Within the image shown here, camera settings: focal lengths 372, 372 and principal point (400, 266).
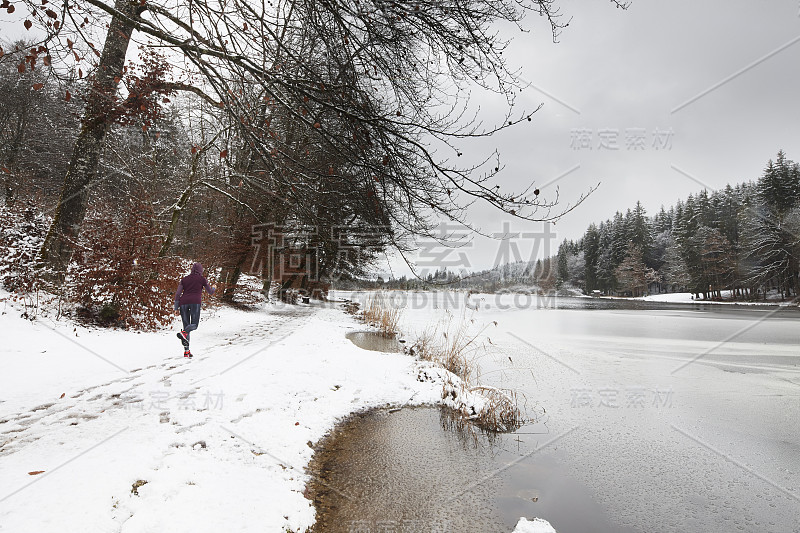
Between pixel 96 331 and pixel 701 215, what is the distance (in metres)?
56.0

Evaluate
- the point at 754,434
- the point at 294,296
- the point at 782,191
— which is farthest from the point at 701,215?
the point at 754,434

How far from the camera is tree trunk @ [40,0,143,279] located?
19.6 feet

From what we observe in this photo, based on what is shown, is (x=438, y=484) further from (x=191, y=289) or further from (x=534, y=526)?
(x=191, y=289)

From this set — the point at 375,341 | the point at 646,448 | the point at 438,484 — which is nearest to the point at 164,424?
the point at 438,484

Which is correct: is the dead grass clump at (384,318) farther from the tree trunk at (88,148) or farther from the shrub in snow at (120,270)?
the tree trunk at (88,148)

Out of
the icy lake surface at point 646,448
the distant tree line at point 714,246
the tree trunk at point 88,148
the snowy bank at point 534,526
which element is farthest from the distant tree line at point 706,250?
the snowy bank at point 534,526

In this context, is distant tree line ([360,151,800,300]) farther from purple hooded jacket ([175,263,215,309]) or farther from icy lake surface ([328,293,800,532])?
purple hooded jacket ([175,263,215,309])

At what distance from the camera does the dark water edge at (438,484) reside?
2.79 meters

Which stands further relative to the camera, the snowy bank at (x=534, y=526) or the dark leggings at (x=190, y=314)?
the dark leggings at (x=190, y=314)

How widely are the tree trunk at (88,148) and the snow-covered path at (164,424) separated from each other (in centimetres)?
172

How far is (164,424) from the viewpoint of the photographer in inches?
135

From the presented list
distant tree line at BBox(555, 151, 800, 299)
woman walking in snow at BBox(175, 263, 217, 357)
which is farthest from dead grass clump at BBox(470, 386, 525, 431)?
distant tree line at BBox(555, 151, 800, 299)

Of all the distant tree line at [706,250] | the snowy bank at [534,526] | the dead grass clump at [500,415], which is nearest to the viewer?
the snowy bank at [534,526]

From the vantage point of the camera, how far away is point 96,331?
7.06 metres
